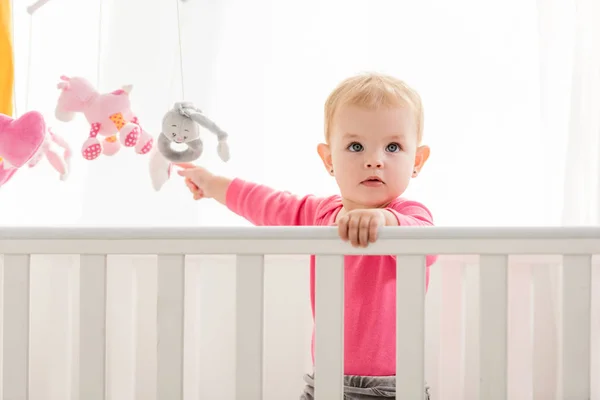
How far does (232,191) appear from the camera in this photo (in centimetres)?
145

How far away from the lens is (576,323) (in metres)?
1.00

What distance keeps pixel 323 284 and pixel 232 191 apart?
48 centimetres

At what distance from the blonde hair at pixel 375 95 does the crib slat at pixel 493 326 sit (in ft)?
1.13

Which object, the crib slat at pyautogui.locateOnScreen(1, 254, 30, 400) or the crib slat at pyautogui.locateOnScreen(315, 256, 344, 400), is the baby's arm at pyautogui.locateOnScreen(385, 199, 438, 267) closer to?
the crib slat at pyautogui.locateOnScreen(315, 256, 344, 400)

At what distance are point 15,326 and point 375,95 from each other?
2.11ft

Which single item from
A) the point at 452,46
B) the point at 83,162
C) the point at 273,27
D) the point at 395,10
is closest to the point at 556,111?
the point at 452,46

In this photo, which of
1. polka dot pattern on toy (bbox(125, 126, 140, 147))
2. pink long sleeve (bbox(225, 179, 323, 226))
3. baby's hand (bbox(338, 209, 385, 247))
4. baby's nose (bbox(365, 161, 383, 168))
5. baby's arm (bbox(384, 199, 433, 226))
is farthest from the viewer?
pink long sleeve (bbox(225, 179, 323, 226))

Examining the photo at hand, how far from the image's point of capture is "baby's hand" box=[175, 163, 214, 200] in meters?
1.48

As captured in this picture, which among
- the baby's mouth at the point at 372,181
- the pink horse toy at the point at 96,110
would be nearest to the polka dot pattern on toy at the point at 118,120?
the pink horse toy at the point at 96,110

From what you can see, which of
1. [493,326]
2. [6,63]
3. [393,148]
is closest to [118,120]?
[6,63]

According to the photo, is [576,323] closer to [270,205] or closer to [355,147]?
[355,147]

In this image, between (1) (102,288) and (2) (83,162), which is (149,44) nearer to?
(2) (83,162)

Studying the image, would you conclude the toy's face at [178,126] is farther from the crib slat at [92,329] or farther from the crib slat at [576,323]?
the crib slat at [576,323]

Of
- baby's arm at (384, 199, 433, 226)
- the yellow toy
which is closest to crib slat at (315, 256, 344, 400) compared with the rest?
baby's arm at (384, 199, 433, 226)
